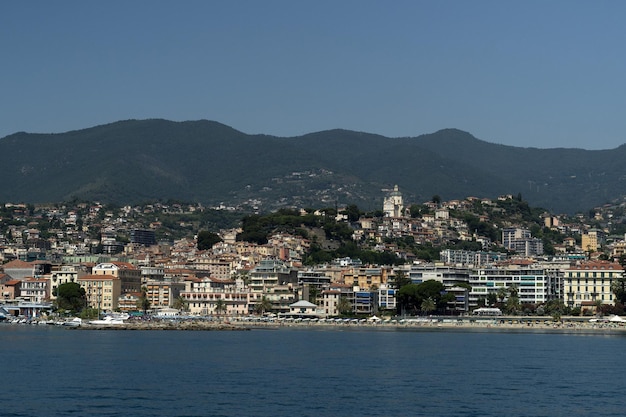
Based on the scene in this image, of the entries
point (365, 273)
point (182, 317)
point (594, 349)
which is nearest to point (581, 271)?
point (365, 273)

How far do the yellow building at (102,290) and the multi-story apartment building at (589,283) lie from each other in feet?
144

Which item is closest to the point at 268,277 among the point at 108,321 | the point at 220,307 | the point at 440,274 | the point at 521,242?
the point at 220,307

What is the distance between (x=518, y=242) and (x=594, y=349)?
114 m

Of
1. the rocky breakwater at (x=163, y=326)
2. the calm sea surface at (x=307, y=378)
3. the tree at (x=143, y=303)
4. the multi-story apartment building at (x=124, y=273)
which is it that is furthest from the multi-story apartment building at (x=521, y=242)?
Answer: the calm sea surface at (x=307, y=378)

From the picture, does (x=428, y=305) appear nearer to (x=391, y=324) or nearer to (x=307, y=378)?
(x=391, y=324)

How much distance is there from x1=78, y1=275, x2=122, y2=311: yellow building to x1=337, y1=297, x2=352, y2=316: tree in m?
22.0

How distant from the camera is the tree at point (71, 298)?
11862cm

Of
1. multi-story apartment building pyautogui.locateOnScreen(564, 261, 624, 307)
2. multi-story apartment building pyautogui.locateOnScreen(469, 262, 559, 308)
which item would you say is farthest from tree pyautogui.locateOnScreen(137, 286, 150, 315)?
multi-story apartment building pyautogui.locateOnScreen(564, 261, 624, 307)

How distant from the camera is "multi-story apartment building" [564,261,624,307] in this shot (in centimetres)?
11956

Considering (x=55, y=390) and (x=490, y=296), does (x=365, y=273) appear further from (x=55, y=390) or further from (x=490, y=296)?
(x=55, y=390)

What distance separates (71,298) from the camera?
391ft

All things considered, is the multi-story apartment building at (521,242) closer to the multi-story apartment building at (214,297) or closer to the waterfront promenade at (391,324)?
the multi-story apartment building at (214,297)

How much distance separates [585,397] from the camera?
4319 centimetres

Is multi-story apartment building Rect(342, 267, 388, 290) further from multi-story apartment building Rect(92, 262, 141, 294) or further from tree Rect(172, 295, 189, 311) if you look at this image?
multi-story apartment building Rect(92, 262, 141, 294)
